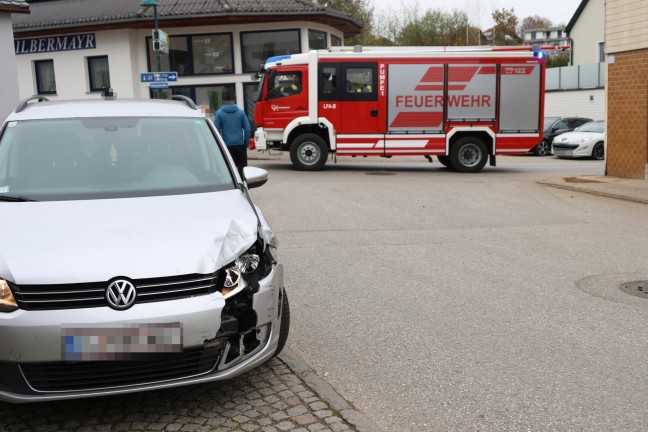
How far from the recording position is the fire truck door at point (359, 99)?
18547 millimetres

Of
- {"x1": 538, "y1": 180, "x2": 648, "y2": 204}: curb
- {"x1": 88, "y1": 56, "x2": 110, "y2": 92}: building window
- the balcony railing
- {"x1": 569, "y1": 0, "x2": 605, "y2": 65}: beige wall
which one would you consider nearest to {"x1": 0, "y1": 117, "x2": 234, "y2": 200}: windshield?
{"x1": 538, "y1": 180, "x2": 648, "y2": 204}: curb

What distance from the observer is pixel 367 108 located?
1859 cm

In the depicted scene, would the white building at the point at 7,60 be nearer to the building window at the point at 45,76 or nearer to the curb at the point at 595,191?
the building window at the point at 45,76

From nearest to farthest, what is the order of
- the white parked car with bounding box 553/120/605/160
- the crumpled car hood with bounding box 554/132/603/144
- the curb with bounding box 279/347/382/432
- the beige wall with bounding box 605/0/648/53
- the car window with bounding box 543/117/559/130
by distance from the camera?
the curb with bounding box 279/347/382/432, the beige wall with bounding box 605/0/648/53, the white parked car with bounding box 553/120/605/160, the crumpled car hood with bounding box 554/132/603/144, the car window with bounding box 543/117/559/130

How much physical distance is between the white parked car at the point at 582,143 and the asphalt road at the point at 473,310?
41.5ft

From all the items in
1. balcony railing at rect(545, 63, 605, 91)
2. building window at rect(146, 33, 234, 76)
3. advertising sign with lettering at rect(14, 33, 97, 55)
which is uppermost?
advertising sign with lettering at rect(14, 33, 97, 55)

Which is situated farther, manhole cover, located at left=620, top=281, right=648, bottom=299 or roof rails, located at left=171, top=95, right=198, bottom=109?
manhole cover, located at left=620, top=281, right=648, bottom=299

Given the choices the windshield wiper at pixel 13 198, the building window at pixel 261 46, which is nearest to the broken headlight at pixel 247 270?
the windshield wiper at pixel 13 198

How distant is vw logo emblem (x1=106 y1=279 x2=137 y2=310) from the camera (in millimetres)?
3445

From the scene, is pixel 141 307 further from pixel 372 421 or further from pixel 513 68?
pixel 513 68

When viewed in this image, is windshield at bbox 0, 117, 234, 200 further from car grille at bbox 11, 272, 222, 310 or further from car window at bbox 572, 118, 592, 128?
car window at bbox 572, 118, 592, 128

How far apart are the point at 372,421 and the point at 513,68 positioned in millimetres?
16453

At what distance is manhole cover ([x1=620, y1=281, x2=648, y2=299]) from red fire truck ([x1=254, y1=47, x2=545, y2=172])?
12.2 meters

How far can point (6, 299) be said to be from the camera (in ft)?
11.2
